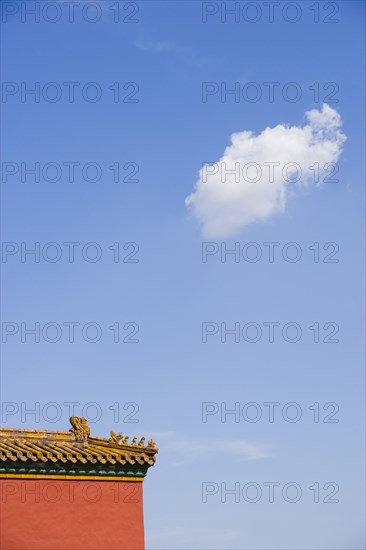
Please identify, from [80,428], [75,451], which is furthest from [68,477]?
[80,428]

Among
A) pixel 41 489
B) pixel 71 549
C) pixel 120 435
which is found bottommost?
pixel 71 549

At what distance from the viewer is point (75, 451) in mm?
16172

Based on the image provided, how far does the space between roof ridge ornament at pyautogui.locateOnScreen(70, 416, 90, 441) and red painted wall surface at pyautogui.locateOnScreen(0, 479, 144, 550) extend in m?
1.39

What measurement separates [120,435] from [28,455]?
2.18 meters

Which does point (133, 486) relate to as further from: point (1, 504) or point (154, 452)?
point (1, 504)

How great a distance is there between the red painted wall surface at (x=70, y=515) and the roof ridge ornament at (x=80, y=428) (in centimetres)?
139

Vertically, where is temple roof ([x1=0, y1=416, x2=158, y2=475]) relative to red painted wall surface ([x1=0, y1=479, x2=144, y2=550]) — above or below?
above

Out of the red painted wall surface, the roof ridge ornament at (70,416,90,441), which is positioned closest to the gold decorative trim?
the red painted wall surface

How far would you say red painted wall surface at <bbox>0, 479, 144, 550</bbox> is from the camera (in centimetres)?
1521

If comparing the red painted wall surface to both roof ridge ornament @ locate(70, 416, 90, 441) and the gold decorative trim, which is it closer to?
the gold decorative trim

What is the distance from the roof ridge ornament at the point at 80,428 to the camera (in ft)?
56.7

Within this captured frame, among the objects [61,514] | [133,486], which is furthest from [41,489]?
[133,486]

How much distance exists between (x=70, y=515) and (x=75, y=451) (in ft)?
3.81

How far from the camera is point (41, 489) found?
15.6 m
